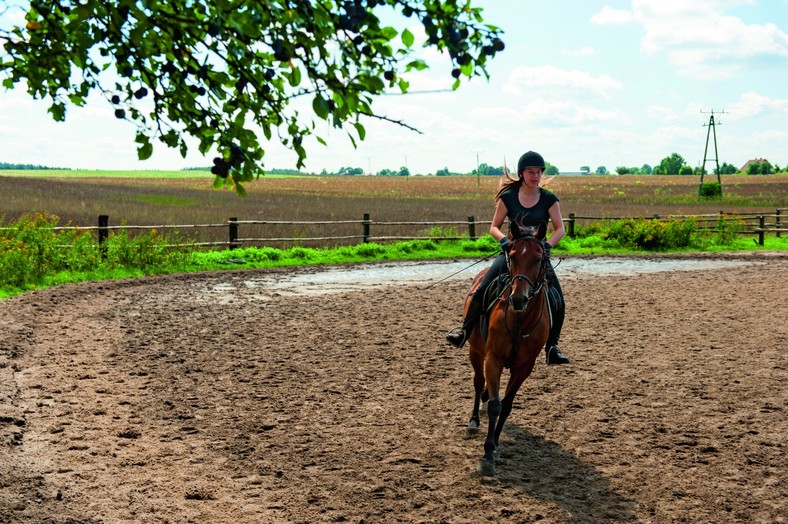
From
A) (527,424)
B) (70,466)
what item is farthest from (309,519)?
(527,424)

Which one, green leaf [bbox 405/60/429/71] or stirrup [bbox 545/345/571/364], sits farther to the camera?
stirrup [bbox 545/345/571/364]

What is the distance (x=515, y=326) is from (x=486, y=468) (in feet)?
3.54

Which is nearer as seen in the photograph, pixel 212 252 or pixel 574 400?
pixel 574 400

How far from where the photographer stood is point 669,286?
17.2 m

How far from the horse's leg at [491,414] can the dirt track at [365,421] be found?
0.41 feet

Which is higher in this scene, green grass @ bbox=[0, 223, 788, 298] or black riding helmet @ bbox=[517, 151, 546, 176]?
black riding helmet @ bbox=[517, 151, 546, 176]

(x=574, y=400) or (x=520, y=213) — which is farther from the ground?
(x=520, y=213)

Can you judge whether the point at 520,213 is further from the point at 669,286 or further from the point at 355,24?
the point at 669,286

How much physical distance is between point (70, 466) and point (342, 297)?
9.46 meters

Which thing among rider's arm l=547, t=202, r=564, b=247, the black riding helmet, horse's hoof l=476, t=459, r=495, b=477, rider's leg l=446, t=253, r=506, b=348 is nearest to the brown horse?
horse's hoof l=476, t=459, r=495, b=477

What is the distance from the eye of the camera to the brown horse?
5.79m

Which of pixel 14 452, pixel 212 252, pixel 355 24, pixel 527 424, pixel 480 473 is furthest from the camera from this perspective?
pixel 212 252

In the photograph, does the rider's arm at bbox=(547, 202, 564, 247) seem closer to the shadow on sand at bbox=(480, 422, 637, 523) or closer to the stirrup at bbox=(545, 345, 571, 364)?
the stirrup at bbox=(545, 345, 571, 364)

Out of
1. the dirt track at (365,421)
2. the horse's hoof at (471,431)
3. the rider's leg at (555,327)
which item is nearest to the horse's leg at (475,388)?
the horse's hoof at (471,431)
